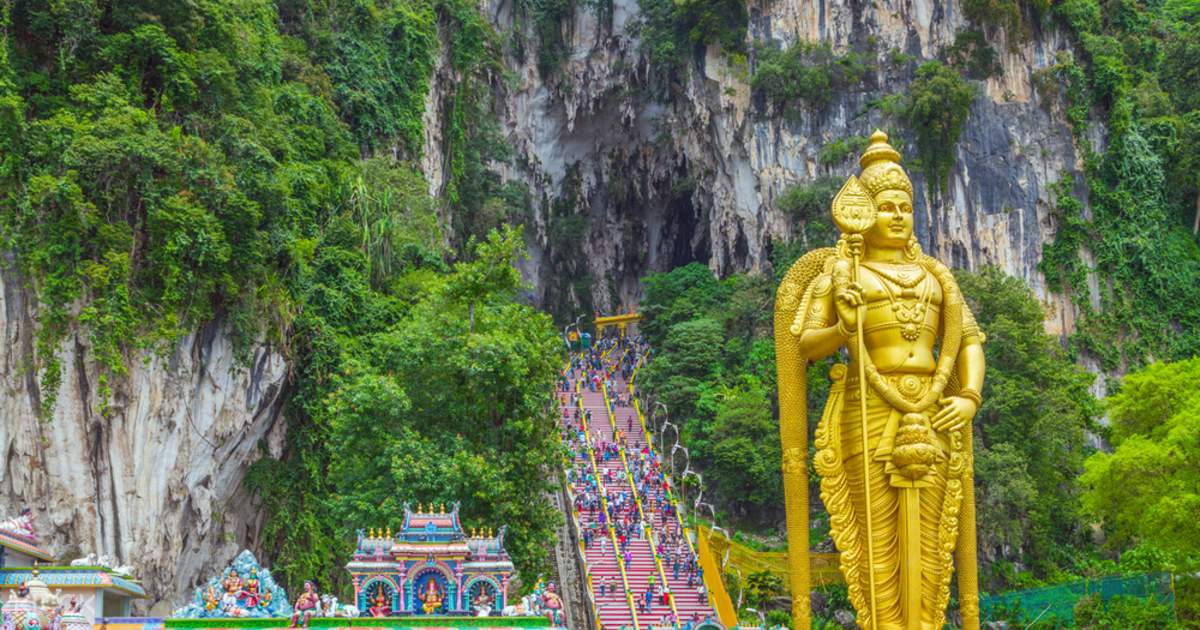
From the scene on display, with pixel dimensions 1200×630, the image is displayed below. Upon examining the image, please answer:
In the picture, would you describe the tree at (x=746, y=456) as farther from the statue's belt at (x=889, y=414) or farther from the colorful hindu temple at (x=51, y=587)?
the colorful hindu temple at (x=51, y=587)

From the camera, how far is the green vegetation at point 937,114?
1221 inches

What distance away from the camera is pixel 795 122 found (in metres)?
33.7

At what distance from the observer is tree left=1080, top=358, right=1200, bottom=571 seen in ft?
61.2

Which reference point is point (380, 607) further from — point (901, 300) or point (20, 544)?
point (901, 300)

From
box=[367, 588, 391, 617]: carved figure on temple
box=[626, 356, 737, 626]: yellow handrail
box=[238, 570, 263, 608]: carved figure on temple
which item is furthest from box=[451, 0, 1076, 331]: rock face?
box=[238, 570, 263, 608]: carved figure on temple

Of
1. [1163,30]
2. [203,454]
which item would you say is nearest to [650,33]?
[1163,30]

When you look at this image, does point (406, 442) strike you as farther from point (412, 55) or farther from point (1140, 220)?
point (1140, 220)

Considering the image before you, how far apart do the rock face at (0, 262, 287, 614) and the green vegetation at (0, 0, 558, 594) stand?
25 cm

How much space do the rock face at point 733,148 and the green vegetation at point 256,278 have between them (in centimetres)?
941

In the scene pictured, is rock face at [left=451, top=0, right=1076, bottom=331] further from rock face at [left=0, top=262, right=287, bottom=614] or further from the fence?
rock face at [left=0, top=262, right=287, bottom=614]

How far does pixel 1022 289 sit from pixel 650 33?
13.8m

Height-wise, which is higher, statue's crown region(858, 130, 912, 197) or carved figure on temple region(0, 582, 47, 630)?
statue's crown region(858, 130, 912, 197)

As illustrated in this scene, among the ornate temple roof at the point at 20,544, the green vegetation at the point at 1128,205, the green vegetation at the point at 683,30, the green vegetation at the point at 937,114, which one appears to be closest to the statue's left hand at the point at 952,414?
the ornate temple roof at the point at 20,544

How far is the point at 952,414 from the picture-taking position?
42.2 ft
